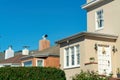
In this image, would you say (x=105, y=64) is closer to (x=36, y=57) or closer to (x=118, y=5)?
(x=118, y=5)

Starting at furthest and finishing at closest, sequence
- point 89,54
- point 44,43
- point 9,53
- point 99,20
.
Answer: point 9,53
point 44,43
point 99,20
point 89,54

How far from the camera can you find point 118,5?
30234mm

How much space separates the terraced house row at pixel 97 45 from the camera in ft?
93.4

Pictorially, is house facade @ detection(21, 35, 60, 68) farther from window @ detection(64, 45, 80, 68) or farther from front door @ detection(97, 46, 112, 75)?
front door @ detection(97, 46, 112, 75)

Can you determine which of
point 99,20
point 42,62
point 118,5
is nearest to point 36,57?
point 42,62

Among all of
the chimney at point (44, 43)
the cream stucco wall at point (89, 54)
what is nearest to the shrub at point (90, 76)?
the cream stucco wall at point (89, 54)

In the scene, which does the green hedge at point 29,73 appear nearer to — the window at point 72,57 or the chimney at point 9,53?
the window at point 72,57

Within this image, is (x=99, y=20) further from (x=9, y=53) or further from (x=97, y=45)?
(x=9, y=53)

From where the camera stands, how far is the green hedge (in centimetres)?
2553

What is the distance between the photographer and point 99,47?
95.7ft

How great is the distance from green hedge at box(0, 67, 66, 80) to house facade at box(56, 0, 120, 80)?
8.24ft

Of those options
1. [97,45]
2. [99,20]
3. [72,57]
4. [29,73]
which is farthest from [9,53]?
[29,73]

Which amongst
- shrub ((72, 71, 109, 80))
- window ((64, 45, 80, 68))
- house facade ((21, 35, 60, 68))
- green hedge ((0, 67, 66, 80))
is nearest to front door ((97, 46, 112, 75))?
window ((64, 45, 80, 68))

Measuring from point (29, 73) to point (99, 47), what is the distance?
249 inches
